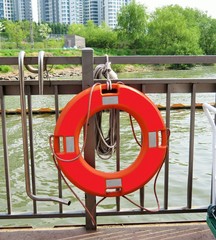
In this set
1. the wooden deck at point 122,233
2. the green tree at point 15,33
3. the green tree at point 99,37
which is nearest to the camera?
the wooden deck at point 122,233

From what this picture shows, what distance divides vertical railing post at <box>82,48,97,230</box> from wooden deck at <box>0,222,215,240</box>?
0.07 metres

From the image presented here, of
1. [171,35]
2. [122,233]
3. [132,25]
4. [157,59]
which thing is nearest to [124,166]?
[122,233]

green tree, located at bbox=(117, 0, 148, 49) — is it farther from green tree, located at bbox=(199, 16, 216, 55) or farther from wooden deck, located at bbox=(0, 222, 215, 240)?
wooden deck, located at bbox=(0, 222, 215, 240)

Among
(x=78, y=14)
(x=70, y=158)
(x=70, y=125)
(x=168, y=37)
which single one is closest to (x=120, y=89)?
(x=70, y=125)

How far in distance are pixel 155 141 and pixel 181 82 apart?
0.35 meters

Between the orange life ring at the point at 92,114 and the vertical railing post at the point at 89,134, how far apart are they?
0.10 metres

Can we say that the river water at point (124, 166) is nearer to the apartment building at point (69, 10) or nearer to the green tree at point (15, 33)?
the green tree at point (15, 33)

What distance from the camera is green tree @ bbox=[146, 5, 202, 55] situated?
51.0m

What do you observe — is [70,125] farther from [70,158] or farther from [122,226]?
[122,226]

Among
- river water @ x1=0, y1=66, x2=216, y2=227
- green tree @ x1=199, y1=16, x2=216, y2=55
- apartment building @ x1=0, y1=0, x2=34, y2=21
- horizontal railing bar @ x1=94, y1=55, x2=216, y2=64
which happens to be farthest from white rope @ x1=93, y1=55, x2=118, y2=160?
apartment building @ x1=0, y1=0, x2=34, y2=21

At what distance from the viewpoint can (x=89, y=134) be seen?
6.18 ft

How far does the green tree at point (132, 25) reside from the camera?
181ft

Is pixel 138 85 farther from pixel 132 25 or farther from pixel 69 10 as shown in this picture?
pixel 69 10

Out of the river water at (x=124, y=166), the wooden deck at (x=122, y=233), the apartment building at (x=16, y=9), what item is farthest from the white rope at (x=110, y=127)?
the apartment building at (x=16, y=9)
